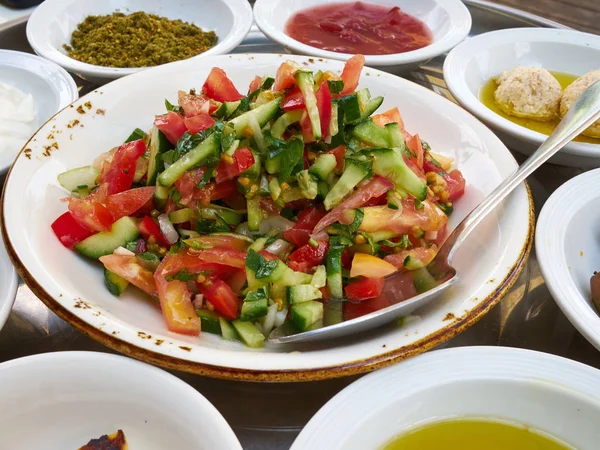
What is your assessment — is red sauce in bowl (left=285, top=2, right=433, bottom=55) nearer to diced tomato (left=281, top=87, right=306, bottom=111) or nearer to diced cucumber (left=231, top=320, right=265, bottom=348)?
diced tomato (left=281, top=87, right=306, bottom=111)

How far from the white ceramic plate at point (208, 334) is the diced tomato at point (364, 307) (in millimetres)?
114

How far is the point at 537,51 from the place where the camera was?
3.39 meters

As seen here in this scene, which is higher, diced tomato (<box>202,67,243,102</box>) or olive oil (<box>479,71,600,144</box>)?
diced tomato (<box>202,67,243,102</box>)

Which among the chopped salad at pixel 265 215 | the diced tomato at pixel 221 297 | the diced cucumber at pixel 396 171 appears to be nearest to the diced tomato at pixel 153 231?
the chopped salad at pixel 265 215

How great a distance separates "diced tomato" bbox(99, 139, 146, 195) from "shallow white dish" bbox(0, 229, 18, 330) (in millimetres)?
436

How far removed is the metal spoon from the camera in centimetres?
163

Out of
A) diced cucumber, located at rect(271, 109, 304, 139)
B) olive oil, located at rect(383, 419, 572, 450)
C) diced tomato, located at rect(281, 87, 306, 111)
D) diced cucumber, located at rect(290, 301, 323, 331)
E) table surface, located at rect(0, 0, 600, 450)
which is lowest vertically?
table surface, located at rect(0, 0, 600, 450)

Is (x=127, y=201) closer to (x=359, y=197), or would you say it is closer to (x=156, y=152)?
(x=156, y=152)

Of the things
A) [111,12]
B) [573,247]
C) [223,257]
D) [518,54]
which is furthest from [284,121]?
[111,12]

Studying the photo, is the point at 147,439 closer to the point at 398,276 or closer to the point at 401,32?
the point at 398,276

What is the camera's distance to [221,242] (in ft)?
6.00

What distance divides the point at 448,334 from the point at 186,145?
43.1 inches

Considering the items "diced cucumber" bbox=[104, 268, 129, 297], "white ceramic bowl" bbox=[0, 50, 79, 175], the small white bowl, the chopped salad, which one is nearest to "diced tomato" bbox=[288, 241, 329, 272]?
the chopped salad

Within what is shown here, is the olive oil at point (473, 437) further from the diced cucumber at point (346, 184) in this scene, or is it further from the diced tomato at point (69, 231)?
the diced tomato at point (69, 231)
